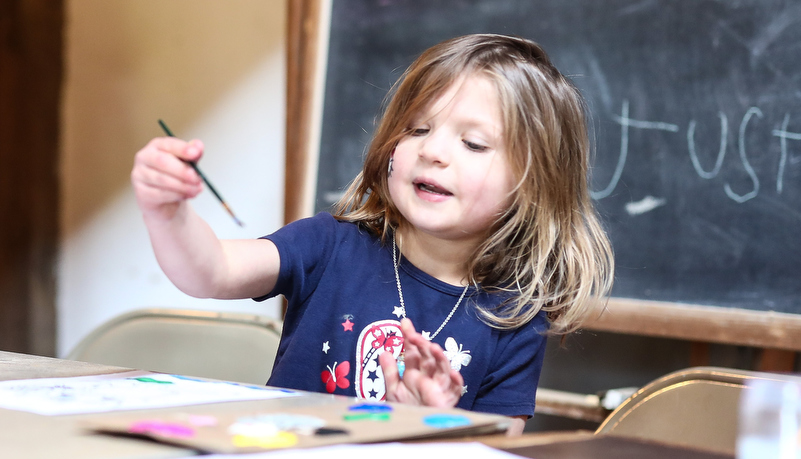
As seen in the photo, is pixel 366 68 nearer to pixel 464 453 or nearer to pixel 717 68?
pixel 717 68

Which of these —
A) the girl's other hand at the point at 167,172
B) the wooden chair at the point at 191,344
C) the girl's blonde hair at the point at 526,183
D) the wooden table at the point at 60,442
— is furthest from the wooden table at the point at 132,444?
the wooden chair at the point at 191,344

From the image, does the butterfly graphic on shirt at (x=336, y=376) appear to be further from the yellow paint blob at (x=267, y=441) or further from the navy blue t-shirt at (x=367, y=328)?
the yellow paint blob at (x=267, y=441)

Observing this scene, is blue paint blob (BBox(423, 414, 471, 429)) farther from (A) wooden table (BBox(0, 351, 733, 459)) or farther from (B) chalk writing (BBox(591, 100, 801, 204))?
(B) chalk writing (BBox(591, 100, 801, 204))

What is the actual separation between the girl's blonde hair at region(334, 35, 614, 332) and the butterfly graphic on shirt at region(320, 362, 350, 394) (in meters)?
0.19

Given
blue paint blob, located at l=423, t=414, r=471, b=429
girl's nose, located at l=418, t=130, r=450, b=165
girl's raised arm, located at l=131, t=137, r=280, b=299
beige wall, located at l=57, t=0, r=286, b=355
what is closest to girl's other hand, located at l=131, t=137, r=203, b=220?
girl's raised arm, located at l=131, t=137, r=280, b=299

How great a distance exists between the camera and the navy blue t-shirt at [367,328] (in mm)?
893

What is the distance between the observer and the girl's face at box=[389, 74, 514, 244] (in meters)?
0.90

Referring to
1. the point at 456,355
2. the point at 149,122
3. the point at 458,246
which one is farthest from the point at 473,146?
the point at 149,122

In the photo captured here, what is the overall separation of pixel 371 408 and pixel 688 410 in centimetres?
51

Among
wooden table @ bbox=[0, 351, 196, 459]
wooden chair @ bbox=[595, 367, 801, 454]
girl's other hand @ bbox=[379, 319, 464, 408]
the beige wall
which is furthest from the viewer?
the beige wall

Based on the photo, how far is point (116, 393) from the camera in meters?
0.54

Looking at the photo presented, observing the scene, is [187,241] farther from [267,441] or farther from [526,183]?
[526,183]

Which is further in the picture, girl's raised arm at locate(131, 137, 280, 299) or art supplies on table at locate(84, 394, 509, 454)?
girl's raised arm at locate(131, 137, 280, 299)

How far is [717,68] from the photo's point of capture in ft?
4.51
